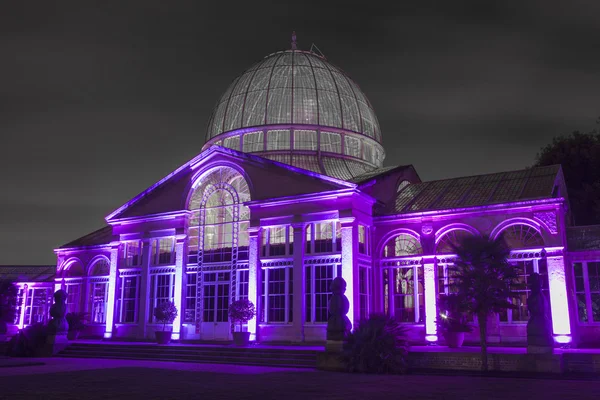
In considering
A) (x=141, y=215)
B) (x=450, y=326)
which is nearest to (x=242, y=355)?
(x=450, y=326)

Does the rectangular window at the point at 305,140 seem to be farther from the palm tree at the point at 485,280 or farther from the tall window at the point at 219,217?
the palm tree at the point at 485,280

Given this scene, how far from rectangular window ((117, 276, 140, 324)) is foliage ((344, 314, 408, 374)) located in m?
16.9

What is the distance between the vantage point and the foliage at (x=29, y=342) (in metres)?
26.1

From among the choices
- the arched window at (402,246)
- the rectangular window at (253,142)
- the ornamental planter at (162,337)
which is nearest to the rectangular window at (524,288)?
the arched window at (402,246)

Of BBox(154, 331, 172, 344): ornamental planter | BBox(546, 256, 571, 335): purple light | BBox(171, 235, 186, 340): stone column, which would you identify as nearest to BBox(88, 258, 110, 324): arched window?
BBox(171, 235, 186, 340): stone column

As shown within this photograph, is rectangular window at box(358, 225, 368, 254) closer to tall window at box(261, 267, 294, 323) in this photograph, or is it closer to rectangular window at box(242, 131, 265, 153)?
tall window at box(261, 267, 294, 323)

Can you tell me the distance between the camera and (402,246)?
1111 inches

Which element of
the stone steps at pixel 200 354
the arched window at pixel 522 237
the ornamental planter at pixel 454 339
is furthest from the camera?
the arched window at pixel 522 237

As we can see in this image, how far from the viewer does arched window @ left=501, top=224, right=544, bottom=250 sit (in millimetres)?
24781

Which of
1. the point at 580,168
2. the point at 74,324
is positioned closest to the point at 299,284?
the point at 74,324

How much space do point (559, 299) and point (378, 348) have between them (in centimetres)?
966

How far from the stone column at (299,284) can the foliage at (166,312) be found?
22.2 feet

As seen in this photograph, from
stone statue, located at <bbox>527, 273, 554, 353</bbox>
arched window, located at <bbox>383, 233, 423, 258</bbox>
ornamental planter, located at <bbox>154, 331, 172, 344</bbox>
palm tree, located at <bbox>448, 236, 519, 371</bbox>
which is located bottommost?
ornamental planter, located at <bbox>154, 331, 172, 344</bbox>

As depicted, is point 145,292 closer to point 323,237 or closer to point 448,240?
point 323,237
